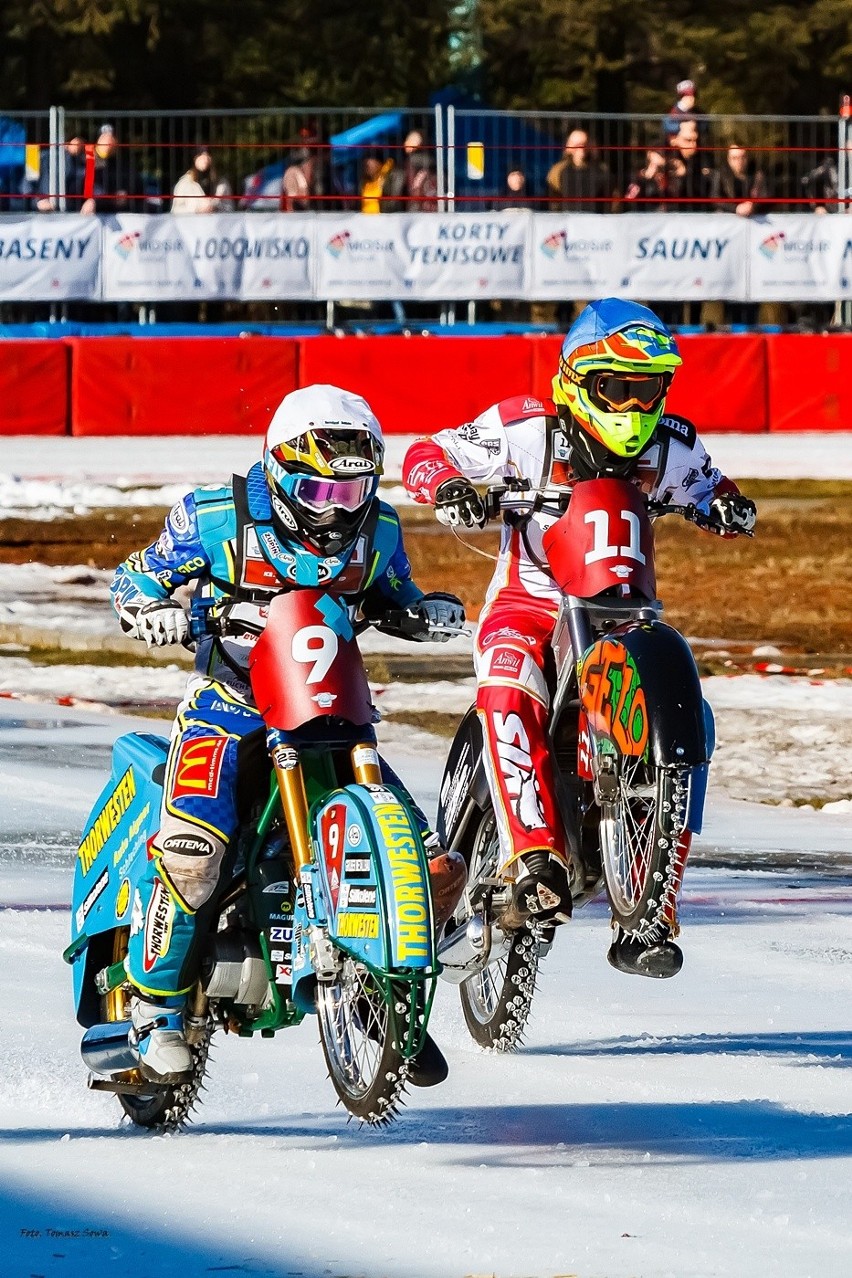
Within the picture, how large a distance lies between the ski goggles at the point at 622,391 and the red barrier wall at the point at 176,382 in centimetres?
1706

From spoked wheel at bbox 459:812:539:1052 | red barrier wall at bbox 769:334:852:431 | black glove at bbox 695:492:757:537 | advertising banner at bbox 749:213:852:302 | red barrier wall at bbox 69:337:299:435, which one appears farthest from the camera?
red barrier wall at bbox 769:334:852:431

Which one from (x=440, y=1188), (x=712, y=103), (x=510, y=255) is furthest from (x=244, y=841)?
(x=712, y=103)

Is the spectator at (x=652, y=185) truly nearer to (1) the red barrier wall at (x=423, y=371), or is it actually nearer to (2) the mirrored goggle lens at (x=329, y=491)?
(1) the red barrier wall at (x=423, y=371)

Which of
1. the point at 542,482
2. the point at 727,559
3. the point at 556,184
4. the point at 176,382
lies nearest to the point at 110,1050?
the point at 542,482

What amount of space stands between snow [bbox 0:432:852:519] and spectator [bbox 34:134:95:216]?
2255mm

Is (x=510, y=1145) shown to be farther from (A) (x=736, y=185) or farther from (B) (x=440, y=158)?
(A) (x=736, y=185)

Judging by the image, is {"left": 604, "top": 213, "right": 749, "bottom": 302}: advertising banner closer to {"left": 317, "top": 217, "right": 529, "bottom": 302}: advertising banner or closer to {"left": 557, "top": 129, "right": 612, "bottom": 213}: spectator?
{"left": 557, "top": 129, "right": 612, "bottom": 213}: spectator

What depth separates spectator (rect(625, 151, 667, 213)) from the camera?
24.4m

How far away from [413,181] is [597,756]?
18.4 m

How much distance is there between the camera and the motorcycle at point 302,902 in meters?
5.05

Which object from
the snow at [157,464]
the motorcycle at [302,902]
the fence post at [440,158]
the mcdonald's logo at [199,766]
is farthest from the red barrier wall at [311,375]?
the mcdonald's logo at [199,766]

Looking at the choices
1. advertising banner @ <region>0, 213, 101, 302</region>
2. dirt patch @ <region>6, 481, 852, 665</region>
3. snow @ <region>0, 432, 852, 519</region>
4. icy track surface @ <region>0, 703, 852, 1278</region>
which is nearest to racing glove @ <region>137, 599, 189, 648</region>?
icy track surface @ <region>0, 703, 852, 1278</region>

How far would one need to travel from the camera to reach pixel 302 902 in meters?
5.21

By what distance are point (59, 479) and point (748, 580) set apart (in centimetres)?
700
